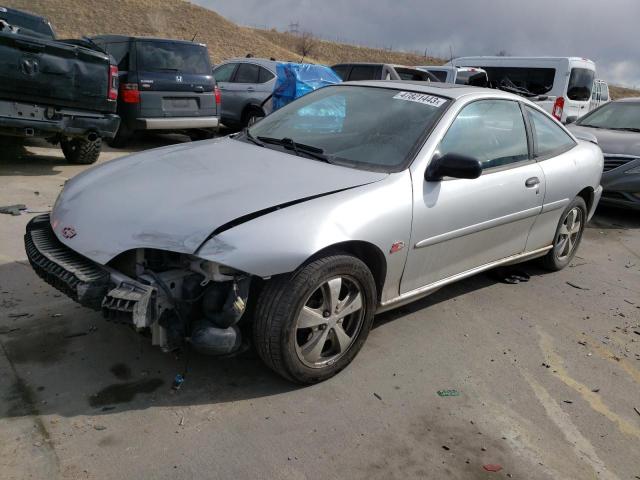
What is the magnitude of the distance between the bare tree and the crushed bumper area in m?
61.5

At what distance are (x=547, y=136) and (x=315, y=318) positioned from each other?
2843mm

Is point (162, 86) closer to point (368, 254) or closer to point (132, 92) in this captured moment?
point (132, 92)

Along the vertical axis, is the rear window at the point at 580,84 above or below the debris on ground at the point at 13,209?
above

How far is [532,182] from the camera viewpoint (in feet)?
13.8

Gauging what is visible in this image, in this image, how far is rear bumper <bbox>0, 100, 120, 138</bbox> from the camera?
6207 millimetres

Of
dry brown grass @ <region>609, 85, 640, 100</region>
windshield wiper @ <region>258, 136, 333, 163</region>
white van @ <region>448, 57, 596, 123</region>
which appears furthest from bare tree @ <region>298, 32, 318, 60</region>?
windshield wiper @ <region>258, 136, 333, 163</region>

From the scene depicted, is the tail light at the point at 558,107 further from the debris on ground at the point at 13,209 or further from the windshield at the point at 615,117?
the debris on ground at the point at 13,209

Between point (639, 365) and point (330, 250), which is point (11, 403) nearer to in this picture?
point (330, 250)

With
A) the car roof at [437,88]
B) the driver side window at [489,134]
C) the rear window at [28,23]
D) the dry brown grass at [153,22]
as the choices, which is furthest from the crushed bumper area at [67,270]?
the dry brown grass at [153,22]

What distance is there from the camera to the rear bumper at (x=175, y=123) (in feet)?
28.0

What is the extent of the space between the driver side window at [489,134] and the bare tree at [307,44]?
60.2m

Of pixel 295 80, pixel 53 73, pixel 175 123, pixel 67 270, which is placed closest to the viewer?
pixel 67 270

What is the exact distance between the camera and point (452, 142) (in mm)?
3621

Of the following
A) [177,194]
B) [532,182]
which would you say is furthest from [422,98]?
[177,194]
